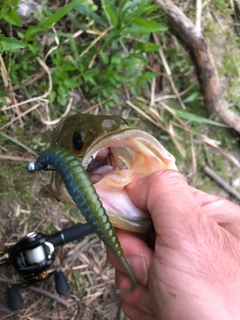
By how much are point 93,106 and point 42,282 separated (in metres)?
1.27

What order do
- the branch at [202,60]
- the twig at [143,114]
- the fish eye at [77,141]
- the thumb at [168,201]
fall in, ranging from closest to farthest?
the thumb at [168,201] < the fish eye at [77,141] < the branch at [202,60] < the twig at [143,114]

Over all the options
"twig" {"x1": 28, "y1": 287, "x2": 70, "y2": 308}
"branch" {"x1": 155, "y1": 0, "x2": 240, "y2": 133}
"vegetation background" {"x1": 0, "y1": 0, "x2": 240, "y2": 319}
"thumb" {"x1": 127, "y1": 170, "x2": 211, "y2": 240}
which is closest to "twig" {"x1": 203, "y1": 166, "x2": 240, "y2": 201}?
"vegetation background" {"x1": 0, "y1": 0, "x2": 240, "y2": 319}

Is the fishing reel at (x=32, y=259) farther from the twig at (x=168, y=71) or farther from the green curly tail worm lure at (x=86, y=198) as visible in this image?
the twig at (x=168, y=71)

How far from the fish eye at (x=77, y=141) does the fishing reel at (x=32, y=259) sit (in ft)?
3.01

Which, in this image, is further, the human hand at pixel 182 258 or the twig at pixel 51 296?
the twig at pixel 51 296

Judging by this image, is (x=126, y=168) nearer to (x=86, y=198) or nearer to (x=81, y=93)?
(x=86, y=198)

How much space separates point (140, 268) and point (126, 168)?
1.47 ft

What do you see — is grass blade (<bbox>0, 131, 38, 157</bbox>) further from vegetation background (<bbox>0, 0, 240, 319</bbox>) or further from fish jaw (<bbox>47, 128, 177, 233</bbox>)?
fish jaw (<bbox>47, 128, 177, 233</bbox>)

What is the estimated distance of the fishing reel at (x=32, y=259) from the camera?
235 centimetres

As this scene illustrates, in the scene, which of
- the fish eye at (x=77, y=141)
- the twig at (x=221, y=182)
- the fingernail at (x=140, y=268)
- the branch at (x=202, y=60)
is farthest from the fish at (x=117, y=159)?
the twig at (x=221, y=182)

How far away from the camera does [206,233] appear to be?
1.37 m

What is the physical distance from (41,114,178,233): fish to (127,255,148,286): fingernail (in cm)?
11

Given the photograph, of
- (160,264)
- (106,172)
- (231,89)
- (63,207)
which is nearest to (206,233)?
(160,264)

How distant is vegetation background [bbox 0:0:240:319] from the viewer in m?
2.56
